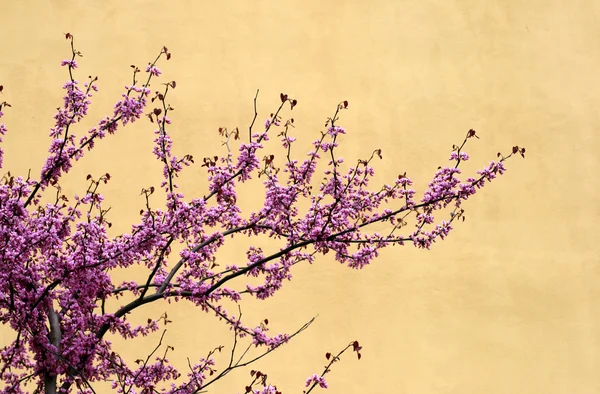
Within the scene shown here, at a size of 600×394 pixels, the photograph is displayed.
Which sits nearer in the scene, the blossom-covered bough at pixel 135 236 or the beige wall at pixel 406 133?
the blossom-covered bough at pixel 135 236

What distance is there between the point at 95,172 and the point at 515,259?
2114 millimetres

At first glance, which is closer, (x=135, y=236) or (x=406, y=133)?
(x=135, y=236)

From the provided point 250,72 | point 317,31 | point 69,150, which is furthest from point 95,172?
point 69,150

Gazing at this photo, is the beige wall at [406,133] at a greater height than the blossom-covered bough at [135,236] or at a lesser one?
greater

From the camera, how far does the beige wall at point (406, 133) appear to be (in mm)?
4656

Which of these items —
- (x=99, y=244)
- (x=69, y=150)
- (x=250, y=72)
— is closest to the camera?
(x=99, y=244)

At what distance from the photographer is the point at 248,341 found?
4598mm

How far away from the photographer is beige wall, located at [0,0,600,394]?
4.66 meters

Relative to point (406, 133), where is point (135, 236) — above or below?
below

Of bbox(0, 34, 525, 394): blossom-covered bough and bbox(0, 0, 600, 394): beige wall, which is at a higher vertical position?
bbox(0, 0, 600, 394): beige wall

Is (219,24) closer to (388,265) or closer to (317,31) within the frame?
(317,31)

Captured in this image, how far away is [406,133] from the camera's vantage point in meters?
4.93

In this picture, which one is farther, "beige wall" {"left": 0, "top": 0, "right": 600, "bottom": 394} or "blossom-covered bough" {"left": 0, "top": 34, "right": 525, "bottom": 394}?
"beige wall" {"left": 0, "top": 0, "right": 600, "bottom": 394}

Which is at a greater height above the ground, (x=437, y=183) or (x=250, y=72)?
(x=250, y=72)
